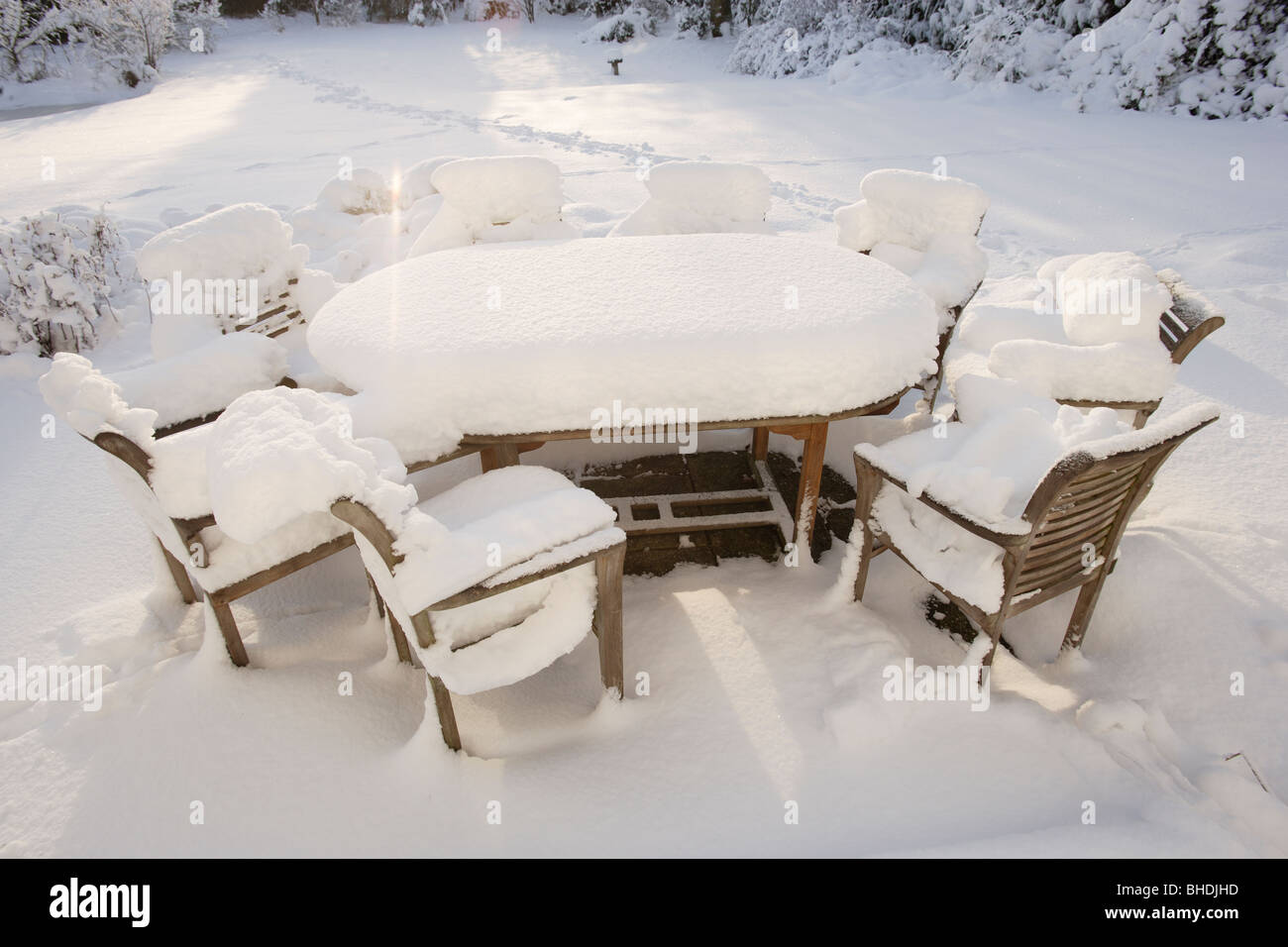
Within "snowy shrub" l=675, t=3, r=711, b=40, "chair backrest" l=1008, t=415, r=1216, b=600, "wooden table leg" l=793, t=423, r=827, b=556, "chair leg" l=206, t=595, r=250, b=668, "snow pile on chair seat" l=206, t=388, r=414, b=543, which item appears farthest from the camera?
"snowy shrub" l=675, t=3, r=711, b=40

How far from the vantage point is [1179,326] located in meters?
2.72

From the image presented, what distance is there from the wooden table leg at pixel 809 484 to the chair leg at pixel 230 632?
1989mm

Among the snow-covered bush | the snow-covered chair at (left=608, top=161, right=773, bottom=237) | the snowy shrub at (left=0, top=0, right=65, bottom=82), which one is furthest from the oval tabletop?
the snow-covered bush

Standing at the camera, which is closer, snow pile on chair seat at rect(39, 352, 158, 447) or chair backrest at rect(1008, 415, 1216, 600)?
chair backrest at rect(1008, 415, 1216, 600)

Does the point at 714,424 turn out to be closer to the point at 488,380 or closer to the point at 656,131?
the point at 488,380

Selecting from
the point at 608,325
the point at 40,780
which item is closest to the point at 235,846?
the point at 40,780

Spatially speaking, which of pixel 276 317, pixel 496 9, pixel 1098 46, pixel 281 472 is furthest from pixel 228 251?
pixel 496 9

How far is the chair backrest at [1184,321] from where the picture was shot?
2.60 m

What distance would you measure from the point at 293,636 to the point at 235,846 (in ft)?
2.60

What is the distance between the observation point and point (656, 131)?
905cm

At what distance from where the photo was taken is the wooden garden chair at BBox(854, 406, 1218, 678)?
1725mm

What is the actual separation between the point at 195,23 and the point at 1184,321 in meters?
22.9

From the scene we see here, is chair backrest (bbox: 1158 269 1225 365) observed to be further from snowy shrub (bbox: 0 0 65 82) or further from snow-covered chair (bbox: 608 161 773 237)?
snowy shrub (bbox: 0 0 65 82)

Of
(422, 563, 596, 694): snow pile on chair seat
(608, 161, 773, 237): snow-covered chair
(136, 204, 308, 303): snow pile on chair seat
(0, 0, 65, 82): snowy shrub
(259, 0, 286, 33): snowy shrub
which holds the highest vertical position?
(259, 0, 286, 33): snowy shrub
